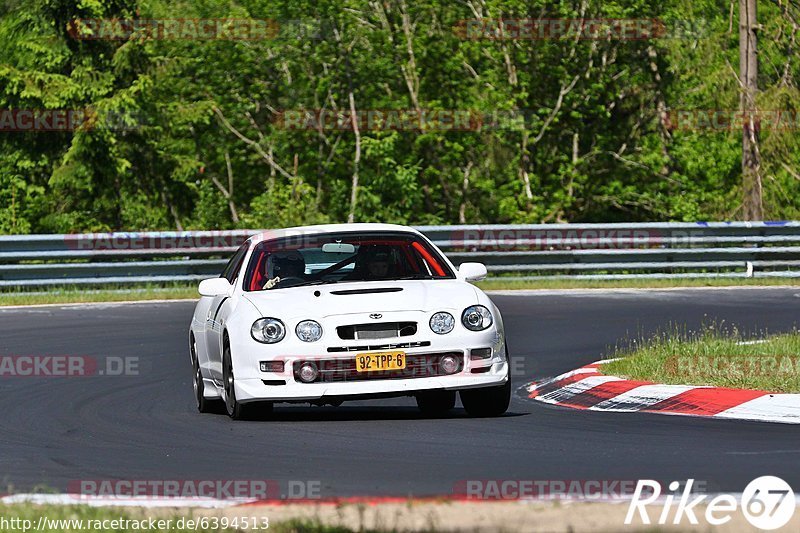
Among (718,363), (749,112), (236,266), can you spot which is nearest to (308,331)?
(236,266)

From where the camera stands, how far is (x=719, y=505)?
6.88 meters

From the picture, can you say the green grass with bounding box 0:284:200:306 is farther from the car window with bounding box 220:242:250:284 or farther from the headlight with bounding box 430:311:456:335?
the headlight with bounding box 430:311:456:335

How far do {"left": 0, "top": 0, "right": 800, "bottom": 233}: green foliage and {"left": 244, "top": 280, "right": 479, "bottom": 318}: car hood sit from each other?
73.9 ft

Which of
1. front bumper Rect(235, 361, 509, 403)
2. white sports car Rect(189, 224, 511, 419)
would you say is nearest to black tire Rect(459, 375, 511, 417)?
white sports car Rect(189, 224, 511, 419)

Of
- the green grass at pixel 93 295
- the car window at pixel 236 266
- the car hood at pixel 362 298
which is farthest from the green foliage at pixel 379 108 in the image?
the car hood at pixel 362 298

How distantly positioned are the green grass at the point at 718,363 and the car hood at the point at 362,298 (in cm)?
205

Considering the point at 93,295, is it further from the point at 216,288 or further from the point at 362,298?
the point at 362,298

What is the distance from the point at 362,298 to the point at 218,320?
1.38 meters

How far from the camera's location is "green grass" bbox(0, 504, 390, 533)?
659cm

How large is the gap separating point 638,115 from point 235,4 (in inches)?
433

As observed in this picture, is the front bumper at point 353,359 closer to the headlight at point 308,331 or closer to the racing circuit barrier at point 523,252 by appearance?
the headlight at point 308,331

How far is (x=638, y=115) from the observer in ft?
130

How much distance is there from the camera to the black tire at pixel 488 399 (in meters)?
11.4

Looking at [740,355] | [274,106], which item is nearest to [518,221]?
[274,106]
